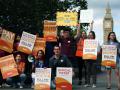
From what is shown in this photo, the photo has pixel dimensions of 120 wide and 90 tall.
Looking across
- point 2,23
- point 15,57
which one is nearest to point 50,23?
point 15,57

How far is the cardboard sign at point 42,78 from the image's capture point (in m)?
15.6

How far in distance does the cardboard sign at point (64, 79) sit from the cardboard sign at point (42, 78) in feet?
1.14

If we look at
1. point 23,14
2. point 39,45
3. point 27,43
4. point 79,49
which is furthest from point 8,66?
point 23,14

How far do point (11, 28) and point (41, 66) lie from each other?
1276 centimetres

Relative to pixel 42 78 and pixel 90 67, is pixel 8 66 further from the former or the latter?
pixel 90 67

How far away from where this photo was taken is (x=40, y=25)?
30844mm

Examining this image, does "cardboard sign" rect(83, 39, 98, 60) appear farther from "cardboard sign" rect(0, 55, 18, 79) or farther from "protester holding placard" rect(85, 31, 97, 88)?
"cardboard sign" rect(0, 55, 18, 79)

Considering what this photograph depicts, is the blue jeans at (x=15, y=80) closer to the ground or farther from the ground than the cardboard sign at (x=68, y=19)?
closer to the ground

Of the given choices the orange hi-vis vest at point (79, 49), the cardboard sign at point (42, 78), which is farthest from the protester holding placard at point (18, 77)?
the orange hi-vis vest at point (79, 49)

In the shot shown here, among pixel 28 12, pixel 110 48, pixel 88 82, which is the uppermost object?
pixel 28 12

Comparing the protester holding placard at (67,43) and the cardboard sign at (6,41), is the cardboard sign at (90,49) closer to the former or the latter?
the protester holding placard at (67,43)

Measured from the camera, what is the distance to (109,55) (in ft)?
56.4

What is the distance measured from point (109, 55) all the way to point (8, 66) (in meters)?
3.19

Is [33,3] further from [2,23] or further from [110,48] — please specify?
[110,48]
